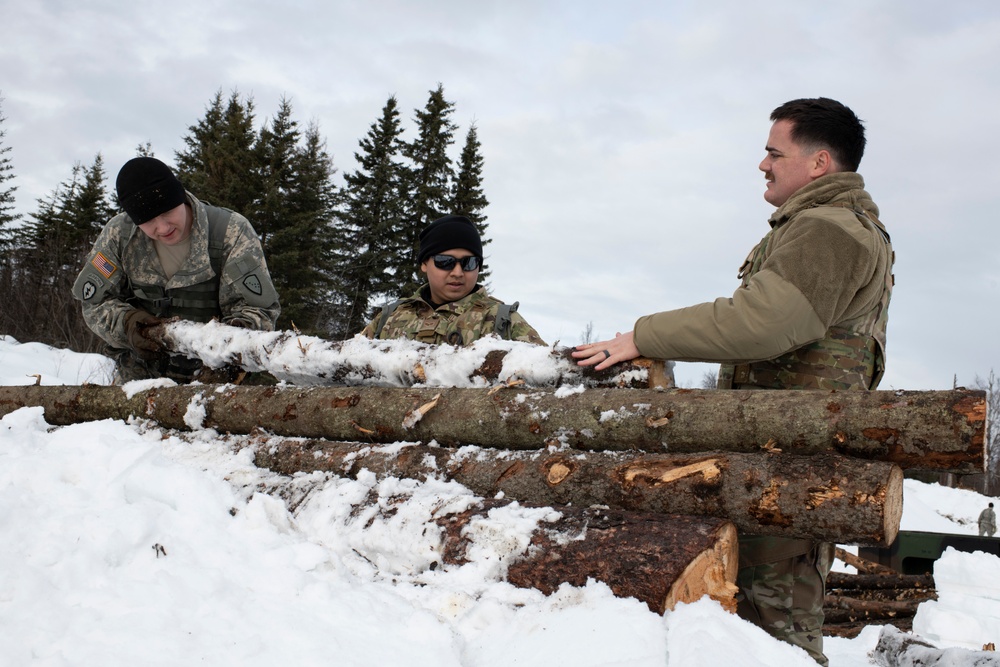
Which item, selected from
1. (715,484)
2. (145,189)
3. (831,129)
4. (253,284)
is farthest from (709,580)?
(145,189)

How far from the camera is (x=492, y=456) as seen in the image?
305 centimetres

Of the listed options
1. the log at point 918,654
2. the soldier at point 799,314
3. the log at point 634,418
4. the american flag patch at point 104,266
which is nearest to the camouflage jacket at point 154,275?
the american flag patch at point 104,266

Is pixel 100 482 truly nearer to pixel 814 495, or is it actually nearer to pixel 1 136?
pixel 814 495

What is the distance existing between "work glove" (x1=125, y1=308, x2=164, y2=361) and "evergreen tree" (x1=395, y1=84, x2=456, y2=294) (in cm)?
1645

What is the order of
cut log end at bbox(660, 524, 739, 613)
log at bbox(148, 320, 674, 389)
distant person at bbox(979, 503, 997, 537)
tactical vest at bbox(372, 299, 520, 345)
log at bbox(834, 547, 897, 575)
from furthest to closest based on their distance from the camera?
distant person at bbox(979, 503, 997, 537)
log at bbox(834, 547, 897, 575)
tactical vest at bbox(372, 299, 520, 345)
log at bbox(148, 320, 674, 389)
cut log end at bbox(660, 524, 739, 613)

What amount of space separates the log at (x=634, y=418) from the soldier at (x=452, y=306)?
1035 mm

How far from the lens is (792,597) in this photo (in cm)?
271

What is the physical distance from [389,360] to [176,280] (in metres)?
2.35

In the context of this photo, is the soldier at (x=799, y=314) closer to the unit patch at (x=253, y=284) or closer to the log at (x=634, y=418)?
the log at (x=634, y=418)

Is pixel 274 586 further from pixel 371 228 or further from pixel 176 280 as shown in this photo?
pixel 371 228

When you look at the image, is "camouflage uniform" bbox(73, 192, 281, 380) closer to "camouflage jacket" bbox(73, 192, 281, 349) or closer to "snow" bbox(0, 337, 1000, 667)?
"camouflage jacket" bbox(73, 192, 281, 349)

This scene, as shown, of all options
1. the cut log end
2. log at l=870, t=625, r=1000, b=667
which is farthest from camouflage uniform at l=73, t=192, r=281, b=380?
log at l=870, t=625, r=1000, b=667

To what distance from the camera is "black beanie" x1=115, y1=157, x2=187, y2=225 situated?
473cm

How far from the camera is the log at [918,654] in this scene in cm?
363
